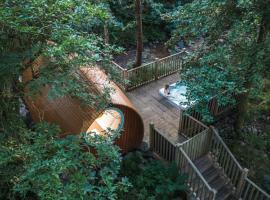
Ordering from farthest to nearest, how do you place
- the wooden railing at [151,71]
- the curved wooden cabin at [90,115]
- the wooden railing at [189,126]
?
the wooden railing at [151,71]
the wooden railing at [189,126]
the curved wooden cabin at [90,115]

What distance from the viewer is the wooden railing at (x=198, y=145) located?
321 inches

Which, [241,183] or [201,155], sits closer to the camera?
[241,183]

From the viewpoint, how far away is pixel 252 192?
770cm

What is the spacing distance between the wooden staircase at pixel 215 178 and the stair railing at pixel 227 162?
144mm

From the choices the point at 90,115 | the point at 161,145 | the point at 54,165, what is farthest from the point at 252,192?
the point at 54,165

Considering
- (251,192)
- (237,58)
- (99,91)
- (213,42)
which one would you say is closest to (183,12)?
(213,42)

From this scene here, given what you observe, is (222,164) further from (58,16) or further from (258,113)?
(58,16)

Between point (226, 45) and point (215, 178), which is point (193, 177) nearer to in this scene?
point (215, 178)

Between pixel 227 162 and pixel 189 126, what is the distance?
4.80 feet

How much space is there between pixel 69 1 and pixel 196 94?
3.67m

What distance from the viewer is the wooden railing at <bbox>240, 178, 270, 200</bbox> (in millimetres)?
7468

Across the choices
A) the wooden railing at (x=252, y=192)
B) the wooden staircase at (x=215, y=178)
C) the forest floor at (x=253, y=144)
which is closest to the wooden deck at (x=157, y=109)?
the wooden staircase at (x=215, y=178)

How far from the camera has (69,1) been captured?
4.88 meters

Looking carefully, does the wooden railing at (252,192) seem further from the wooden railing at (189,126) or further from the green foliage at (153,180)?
the wooden railing at (189,126)
